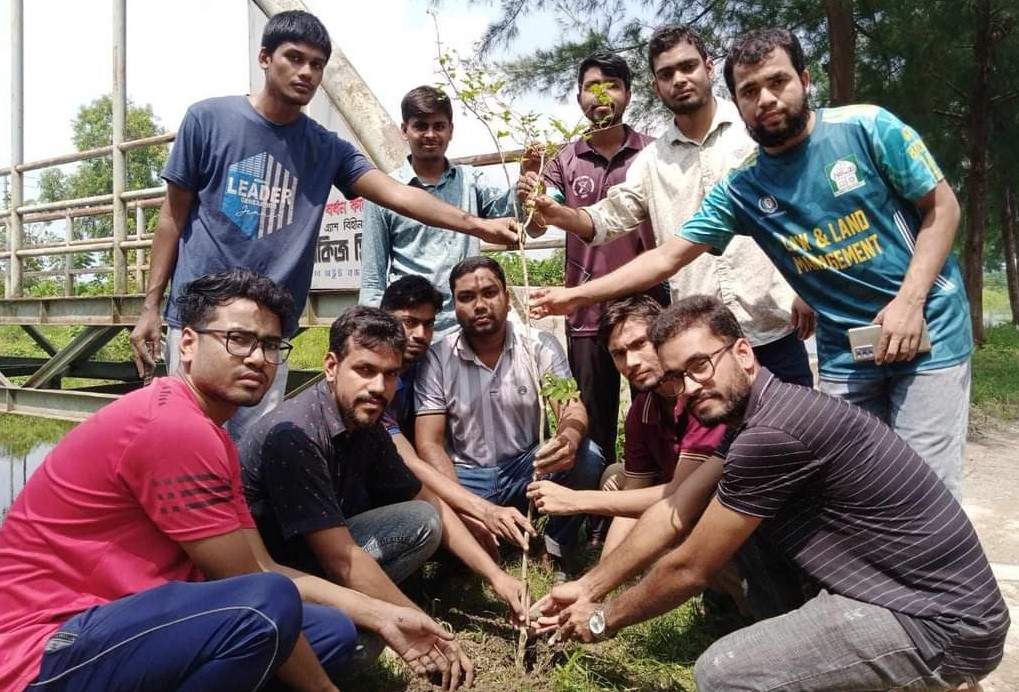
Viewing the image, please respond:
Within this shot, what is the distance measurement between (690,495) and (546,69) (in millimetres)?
6467

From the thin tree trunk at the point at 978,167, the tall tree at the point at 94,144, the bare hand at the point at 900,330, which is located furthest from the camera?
the tall tree at the point at 94,144

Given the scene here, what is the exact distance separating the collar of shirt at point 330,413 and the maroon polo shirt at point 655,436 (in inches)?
48.4

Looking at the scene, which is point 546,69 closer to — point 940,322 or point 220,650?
point 940,322

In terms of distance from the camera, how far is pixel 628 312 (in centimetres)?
340

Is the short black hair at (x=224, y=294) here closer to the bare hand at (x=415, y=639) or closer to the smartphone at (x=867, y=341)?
the bare hand at (x=415, y=639)

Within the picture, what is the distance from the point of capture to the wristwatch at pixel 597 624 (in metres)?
2.64

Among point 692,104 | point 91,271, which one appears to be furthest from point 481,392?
point 91,271

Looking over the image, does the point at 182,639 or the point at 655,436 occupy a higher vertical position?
the point at 655,436

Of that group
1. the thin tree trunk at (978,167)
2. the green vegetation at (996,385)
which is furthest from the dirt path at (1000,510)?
the thin tree trunk at (978,167)

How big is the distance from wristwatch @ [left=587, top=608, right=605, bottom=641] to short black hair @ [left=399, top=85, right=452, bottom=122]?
239 centimetres

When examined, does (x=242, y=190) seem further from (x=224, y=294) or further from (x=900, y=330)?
(x=900, y=330)

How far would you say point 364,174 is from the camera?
352 cm

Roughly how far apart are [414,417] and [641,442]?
3.76 ft

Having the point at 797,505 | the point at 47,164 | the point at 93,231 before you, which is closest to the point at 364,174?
the point at 797,505
